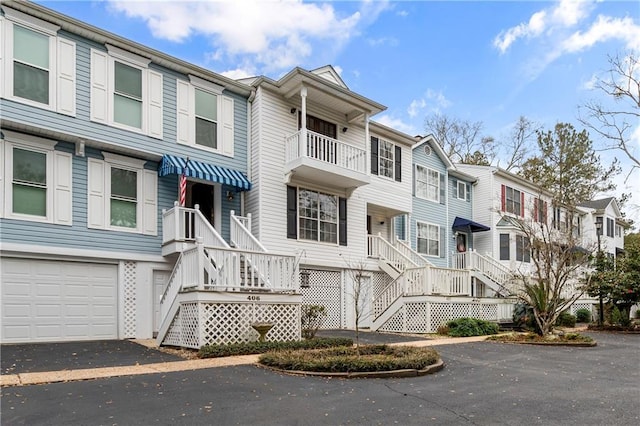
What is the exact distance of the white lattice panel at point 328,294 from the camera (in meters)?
16.8

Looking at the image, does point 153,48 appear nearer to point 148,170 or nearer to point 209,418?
point 148,170

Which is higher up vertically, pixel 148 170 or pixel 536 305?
pixel 148 170

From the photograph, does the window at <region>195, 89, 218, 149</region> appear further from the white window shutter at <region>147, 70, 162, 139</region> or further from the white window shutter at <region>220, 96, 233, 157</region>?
the white window shutter at <region>147, 70, 162, 139</region>

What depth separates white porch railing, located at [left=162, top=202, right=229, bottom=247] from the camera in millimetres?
12812

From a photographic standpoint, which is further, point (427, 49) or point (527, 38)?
point (527, 38)

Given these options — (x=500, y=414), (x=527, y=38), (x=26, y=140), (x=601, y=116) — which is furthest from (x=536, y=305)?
(x=601, y=116)

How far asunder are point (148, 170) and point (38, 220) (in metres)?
3.08

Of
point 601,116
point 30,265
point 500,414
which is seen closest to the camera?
point 500,414

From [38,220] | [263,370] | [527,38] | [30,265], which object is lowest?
[263,370]

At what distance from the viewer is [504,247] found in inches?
1017

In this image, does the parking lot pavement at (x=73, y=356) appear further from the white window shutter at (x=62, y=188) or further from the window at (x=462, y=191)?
the window at (x=462, y=191)

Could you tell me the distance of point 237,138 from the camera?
610 inches

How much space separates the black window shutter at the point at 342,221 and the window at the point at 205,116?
173 inches

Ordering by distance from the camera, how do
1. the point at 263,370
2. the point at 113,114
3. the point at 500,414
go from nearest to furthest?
the point at 500,414 < the point at 263,370 < the point at 113,114
